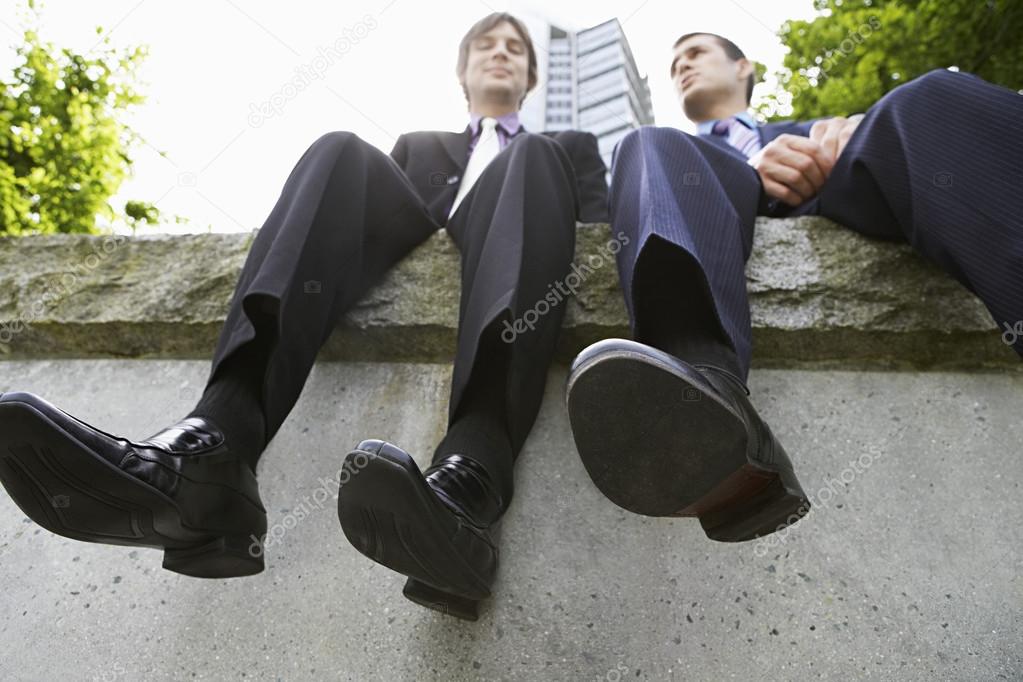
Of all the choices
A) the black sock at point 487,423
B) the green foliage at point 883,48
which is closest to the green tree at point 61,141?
the black sock at point 487,423

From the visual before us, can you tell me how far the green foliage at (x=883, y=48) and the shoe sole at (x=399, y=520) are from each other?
12.2 ft

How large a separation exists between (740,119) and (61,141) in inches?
118

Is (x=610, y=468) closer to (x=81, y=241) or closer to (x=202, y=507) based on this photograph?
(x=202, y=507)

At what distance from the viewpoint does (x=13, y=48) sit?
3.23m

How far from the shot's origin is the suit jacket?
1.86 m

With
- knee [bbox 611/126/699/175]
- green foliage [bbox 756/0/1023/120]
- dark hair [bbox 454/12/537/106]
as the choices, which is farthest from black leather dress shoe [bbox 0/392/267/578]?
green foliage [bbox 756/0/1023/120]

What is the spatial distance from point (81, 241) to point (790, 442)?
1.72 meters

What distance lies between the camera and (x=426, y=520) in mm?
753

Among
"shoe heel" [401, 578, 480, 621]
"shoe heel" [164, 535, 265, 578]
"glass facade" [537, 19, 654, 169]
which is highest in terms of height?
"shoe heel" [164, 535, 265, 578]

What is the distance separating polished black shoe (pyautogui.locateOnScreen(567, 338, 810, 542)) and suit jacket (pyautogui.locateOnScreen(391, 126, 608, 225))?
3.62 ft

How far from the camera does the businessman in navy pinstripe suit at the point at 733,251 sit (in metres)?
0.73

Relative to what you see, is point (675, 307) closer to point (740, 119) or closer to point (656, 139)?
point (656, 139)

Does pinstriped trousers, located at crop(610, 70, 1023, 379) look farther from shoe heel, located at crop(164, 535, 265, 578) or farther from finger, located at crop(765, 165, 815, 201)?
shoe heel, located at crop(164, 535, 265, 578)

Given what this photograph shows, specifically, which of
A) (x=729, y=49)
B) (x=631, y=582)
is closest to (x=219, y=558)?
(x=631, y=582)
